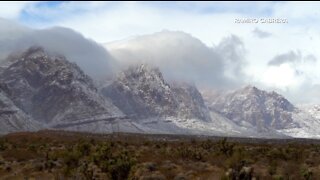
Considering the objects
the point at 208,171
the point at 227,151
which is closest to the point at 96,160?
the point at 208,171

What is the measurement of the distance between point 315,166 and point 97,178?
2507cm

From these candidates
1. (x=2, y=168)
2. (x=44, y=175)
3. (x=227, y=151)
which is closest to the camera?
(x=44, y=175)

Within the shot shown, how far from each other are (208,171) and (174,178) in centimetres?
628

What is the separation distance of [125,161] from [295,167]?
1754 centimetres

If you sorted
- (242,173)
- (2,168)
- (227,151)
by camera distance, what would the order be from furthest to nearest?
1. (227,151)
2. (2,168)
3. (242,173)

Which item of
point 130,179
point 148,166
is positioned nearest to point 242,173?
point 130,179

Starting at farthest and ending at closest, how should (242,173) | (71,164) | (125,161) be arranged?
(71,164) → (125,161) → (242,173)

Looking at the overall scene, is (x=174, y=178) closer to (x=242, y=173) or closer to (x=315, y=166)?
(x=242, y=173)

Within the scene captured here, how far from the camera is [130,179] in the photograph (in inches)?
1515

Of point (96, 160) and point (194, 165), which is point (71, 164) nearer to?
point (96, 160)

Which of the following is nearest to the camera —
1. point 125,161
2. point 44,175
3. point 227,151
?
point 125,161

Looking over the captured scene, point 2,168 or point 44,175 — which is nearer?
point 44,175

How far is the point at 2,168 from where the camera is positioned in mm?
55562

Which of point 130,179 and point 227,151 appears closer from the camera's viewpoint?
point 130,179
